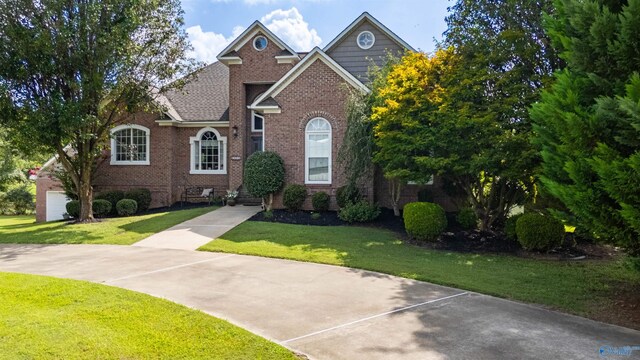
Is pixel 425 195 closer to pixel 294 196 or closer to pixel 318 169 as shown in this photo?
pixel 318 169

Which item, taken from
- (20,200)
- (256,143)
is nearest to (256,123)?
(256,143)

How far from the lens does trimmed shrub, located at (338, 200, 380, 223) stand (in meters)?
14.8

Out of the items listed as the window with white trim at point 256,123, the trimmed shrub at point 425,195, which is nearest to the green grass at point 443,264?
the trimmed shrub at point 425,195

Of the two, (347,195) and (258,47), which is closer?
(347,195)

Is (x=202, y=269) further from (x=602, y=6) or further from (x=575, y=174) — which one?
(x=602, y=6)

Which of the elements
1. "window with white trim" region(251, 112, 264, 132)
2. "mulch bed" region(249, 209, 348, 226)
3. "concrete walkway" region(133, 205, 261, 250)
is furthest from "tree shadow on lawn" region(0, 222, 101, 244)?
"window with white trim" region(251, 112, 264, 132)

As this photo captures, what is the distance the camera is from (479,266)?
9.41m

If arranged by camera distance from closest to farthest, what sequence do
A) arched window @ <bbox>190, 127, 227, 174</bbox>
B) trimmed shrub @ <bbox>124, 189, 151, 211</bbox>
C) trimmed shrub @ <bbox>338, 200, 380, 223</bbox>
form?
1. trimmed shrub @ <bbox>338, 200, 380, 223</bbox>
2. trimmed shrub @ <bbox>124, 189, 151, 211</bbox>
3. arched window @ <bbox>190, 127, 227, 174</bbox>

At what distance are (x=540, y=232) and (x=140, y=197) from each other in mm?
16397

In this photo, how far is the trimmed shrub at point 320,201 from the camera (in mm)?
16094

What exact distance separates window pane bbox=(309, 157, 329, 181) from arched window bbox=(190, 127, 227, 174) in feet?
18.7

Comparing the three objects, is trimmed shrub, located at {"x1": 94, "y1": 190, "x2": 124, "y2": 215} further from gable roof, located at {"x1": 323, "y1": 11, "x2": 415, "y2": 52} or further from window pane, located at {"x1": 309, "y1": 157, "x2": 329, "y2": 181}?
gable roof, located at {"x1": 323, "y1": 11, "x2": 415, "y2": 52}

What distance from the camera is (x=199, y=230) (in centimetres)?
1345

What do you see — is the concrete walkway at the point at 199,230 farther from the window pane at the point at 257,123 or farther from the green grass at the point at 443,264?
the window pane at the point at 257,123
